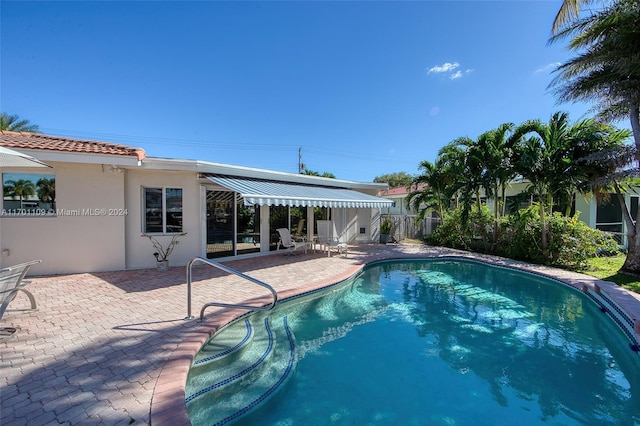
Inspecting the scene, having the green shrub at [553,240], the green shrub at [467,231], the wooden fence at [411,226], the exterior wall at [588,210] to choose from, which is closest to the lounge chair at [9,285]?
the green shrub at [467,231]

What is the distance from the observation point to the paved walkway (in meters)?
5.46

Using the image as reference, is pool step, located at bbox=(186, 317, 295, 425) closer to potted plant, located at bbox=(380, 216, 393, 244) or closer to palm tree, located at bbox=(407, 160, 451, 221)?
palm tree, located at bbox=(407, 160, 451, 221)

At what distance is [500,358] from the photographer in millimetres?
9641

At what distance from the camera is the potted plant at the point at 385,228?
3379cm

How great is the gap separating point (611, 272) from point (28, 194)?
36413mm

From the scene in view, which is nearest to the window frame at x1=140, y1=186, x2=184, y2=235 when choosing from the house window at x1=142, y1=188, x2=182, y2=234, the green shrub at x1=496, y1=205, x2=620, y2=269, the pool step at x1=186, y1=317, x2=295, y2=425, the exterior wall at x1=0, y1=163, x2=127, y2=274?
the house window at x1=142, y1=188, x2=182, y2=234

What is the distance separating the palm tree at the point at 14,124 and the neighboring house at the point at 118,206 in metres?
34.9

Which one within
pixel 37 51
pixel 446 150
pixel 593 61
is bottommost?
pixel 446 150

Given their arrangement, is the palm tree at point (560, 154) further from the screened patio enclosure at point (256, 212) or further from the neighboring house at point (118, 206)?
the neighboring house at point (118, 206)

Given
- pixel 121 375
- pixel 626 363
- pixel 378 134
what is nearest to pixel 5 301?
pixel 121 375

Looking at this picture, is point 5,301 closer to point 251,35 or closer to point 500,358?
point 500,358

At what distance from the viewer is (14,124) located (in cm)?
4241

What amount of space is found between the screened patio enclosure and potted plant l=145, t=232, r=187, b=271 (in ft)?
7.09

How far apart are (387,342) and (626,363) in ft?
25.7
